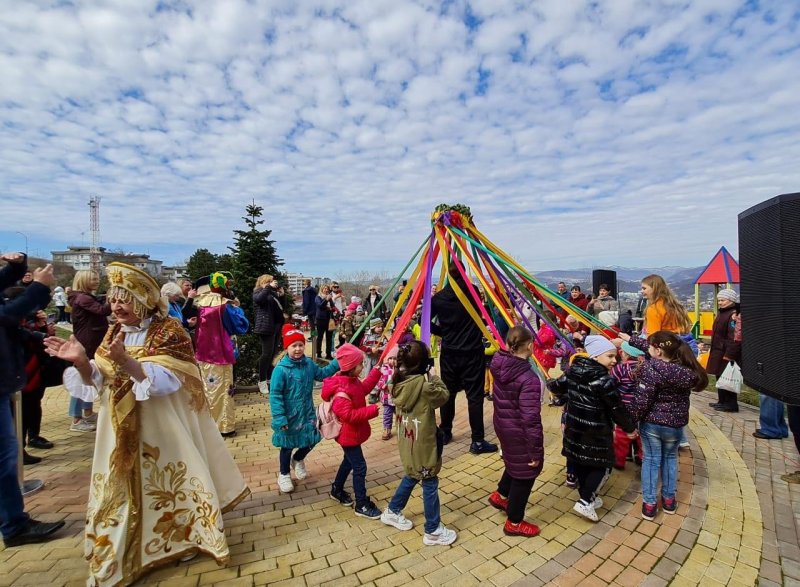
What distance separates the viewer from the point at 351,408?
309 cm

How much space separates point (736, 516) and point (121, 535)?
4.35 metres

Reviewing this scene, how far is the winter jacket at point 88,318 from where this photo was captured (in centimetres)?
440

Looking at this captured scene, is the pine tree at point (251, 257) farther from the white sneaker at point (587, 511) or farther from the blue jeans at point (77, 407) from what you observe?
the white sneaker at point (587, 511)

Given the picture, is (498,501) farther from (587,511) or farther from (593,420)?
(593,420)

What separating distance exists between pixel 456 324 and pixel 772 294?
8.13ft

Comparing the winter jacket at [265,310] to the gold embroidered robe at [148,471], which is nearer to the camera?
the gold embroidered robe at [148,471]

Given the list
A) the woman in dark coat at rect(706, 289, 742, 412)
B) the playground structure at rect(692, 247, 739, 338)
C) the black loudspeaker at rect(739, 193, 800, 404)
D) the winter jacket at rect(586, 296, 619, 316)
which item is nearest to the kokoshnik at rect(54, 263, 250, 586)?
the black loudspeaker at rect(739, 193, 800, 404)

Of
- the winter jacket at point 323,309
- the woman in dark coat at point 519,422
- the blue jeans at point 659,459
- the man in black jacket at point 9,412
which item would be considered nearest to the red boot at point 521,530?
the woman in dark coat at point 519,422

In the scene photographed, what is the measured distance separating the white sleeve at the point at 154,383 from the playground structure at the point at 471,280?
1.84 meters

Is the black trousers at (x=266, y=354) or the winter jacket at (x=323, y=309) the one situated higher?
the winter jacket at (x=323, y=309)

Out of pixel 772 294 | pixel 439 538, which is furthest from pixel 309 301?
pixel 772 294

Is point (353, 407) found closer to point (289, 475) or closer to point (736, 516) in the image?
point (289, 475)

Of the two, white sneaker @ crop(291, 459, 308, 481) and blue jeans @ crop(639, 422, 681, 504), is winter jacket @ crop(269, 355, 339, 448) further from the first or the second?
blue jeans @ crop(639, 422, 681, 504)

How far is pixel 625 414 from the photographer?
302 centimetres
